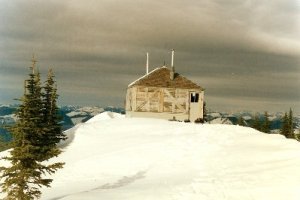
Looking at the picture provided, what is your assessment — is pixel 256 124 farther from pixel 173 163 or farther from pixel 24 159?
pixel 24 159

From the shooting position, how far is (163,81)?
5375 cm

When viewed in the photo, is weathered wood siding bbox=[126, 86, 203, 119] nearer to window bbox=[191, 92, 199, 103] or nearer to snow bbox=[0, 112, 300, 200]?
window bbox=[191, 92, 199, 103]

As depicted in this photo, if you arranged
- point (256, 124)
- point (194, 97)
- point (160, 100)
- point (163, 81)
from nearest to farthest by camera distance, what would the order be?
point (160, 100) < point (163, 81) < point (194, 97) < point (256, 124)

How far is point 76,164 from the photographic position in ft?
109

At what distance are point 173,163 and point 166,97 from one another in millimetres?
24760

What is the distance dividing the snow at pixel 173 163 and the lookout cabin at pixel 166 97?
351 inches

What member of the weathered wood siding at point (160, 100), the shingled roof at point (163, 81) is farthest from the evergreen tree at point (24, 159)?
the shingled roof at point (163, 81)

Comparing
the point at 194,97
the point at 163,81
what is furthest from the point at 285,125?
the point at 163,81

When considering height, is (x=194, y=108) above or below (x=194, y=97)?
below

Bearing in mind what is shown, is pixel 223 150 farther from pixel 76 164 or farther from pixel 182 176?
pixel 76 164

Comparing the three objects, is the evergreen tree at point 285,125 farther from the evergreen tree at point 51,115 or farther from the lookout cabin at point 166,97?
the evergreen tree at point 51,115

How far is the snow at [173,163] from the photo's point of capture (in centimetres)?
2014

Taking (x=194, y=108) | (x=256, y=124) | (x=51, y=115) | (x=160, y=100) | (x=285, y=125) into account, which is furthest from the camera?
(x=256, y=124)

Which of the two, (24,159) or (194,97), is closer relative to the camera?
(24,159)
